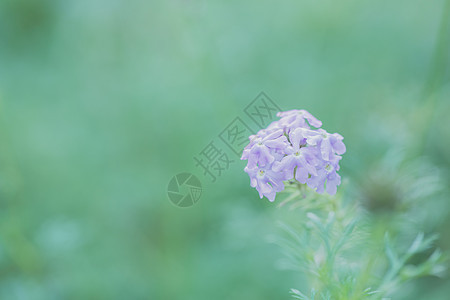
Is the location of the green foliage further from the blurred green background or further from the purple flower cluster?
the blurred green background

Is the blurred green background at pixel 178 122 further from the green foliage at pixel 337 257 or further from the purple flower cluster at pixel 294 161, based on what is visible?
the purple flower cluster at pixel 294 161

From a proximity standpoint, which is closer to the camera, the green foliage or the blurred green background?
the green foliage

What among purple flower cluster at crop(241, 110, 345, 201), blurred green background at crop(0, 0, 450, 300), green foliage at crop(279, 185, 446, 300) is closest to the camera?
purple flower cluster at crop(241, 110, 345, 201)

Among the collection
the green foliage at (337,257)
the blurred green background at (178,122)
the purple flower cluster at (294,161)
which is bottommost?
the green foliage at (337,257)

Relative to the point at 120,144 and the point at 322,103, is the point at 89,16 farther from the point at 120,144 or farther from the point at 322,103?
the point at 322,103

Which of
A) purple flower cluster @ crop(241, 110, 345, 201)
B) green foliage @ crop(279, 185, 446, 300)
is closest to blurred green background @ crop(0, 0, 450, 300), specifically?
green foliage @ crop(279, 185, 446, 300)

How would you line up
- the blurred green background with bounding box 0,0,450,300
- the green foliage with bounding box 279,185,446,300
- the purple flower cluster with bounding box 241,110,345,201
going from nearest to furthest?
1. the purple flower cluster with bounding box 241,110,345,201
2. the green foliage with bounding box 279,185,446,300
3. the blurred green background with bounding box 0,0,450,300

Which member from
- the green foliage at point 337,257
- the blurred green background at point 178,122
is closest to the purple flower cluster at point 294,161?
the green foliage at point 337,257
